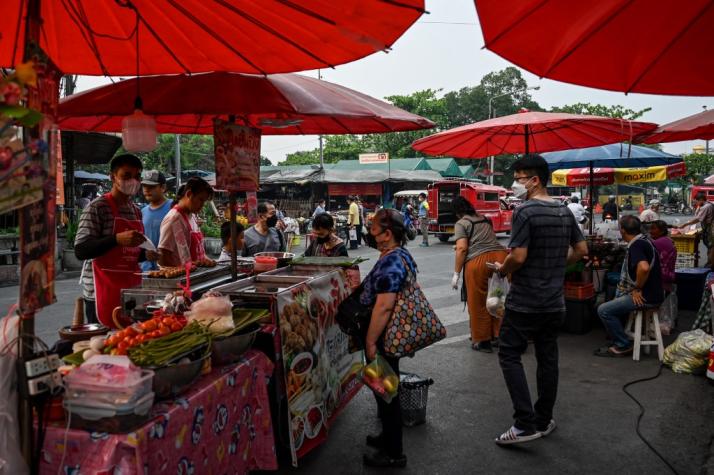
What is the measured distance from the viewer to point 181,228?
4.57m

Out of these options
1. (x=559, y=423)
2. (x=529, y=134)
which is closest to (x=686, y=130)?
(x=529, y=134)

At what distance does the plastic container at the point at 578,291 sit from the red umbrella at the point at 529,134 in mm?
1900

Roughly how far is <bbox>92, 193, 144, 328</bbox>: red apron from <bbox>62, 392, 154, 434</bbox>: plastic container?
1930 millimetres

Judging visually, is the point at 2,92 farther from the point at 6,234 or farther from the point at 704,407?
the point at 6,234

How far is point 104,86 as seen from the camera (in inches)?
159

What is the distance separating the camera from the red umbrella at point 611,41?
99.1 inches

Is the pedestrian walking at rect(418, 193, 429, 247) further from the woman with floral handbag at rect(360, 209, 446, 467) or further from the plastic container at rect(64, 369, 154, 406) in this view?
the plastic container at rect(64, 369, 154, 406)

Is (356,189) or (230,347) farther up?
(356,189)

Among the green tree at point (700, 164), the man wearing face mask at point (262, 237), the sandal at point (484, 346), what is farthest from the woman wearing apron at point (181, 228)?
the green tree at point (700, 164)

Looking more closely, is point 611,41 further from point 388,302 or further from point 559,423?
point 559,423

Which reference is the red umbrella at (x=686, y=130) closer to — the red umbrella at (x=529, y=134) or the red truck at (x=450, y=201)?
the red umbrella at (x=529, y=134)

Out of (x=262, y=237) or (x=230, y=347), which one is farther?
(x=262, y=237)

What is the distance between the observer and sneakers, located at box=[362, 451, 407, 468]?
11.6ft

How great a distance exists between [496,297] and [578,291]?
1888mm
